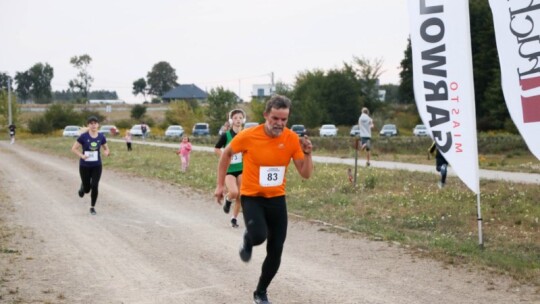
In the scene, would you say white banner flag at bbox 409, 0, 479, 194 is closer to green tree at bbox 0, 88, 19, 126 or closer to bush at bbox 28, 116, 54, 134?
bush at bbox 28, 116, 54, 134

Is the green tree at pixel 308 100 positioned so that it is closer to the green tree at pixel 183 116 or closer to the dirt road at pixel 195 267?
the green tree at pixel 183 116

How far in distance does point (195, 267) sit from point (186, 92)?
149310 millimetres

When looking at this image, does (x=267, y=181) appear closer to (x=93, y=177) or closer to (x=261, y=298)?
(x=261, y=298)

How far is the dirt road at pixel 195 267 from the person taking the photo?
736 centimetres

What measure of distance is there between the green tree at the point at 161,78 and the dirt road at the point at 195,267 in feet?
516

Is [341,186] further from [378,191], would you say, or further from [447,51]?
[447,51]

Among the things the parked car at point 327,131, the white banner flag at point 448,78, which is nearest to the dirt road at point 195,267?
the white banner flag at point 448,78

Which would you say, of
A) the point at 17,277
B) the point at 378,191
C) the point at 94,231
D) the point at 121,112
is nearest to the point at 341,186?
the point at 378,191

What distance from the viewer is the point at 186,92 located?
6161 inches

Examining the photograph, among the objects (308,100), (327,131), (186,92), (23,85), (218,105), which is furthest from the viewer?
(23,85)

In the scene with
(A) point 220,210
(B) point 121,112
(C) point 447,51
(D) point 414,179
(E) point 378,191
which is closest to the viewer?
(C) point 447,51

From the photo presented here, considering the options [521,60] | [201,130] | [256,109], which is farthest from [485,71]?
[521,60]

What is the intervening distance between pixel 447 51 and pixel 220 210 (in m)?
6.79

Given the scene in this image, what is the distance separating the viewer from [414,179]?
1920 cm
